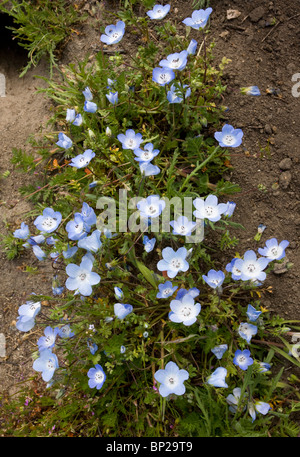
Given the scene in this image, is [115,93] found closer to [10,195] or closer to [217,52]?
[217,52]

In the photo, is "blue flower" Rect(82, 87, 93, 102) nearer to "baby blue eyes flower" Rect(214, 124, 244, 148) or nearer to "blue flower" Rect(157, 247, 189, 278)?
"baby blue eyes flower" Rect(214, 124, 244, 148)

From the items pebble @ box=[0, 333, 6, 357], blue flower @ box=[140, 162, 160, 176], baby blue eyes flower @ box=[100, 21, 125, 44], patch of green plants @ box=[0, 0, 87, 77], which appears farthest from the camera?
patch of green plants @ box=[0, 0, 87, 77]

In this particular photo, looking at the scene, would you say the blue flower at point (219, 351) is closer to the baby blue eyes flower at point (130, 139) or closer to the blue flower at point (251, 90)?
the baby blue eyes flower at point (130, 139)

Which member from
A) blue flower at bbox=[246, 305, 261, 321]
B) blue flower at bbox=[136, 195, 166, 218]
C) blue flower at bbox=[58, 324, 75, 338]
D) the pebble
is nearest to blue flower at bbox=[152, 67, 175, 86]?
blue flower at bbox=[136, 195, 166, 218]

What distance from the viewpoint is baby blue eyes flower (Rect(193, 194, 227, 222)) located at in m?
2.11

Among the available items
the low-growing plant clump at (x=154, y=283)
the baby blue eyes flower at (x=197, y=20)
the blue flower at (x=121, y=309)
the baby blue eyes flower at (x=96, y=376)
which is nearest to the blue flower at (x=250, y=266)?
the low-growing plant clump at (x=154, y=283)

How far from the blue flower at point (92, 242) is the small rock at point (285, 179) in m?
1.28

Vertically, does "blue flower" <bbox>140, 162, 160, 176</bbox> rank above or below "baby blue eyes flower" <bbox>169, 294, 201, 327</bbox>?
above

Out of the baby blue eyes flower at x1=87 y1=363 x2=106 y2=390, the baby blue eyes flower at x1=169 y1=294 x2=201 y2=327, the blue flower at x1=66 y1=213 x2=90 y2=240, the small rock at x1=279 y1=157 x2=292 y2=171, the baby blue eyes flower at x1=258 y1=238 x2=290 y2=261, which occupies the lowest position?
the baby blue eyes flower at x1=87 y1=363 x2=106 y2=390

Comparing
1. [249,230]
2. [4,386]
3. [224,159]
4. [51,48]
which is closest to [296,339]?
[249,230]

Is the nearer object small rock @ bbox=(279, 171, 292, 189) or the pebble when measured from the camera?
small rock @ bbox=(279, 171, 292, 189)

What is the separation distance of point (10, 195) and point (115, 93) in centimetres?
118

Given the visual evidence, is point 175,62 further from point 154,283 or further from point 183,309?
point 183,309

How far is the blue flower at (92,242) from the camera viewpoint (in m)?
2.03
